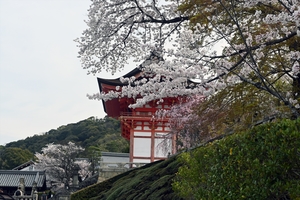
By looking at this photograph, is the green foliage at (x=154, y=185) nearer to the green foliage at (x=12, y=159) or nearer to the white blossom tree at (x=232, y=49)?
the white blossom tree at (x=232, y=49)

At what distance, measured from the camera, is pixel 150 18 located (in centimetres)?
741

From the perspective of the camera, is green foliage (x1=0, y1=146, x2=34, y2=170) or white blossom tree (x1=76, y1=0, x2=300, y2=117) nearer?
white blossom tree (x1=76, y1=0, x2=300, y2=117)

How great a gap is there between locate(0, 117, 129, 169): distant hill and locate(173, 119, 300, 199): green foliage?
38.2 m

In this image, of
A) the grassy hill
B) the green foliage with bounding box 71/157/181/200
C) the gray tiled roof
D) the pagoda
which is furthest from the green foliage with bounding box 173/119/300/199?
the gray tiled roof

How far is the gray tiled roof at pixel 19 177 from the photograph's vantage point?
29548 millimetres

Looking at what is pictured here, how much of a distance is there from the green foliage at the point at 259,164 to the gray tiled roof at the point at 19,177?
2752cm

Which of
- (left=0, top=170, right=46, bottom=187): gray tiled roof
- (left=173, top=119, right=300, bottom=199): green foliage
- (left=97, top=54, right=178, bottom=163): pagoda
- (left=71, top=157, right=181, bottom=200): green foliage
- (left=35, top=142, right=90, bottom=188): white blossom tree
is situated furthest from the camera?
(left=0, top=170, right=46, bottom=187): gray tiled roof

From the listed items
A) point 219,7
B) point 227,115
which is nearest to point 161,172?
point 227,115

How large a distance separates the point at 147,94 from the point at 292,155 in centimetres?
370

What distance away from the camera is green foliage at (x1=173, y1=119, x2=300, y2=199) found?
9.61 feet

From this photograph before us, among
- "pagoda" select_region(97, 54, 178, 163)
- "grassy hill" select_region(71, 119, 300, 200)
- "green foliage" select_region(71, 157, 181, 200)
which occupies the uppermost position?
"pagoda" select_region(97, 54, 178, 163)

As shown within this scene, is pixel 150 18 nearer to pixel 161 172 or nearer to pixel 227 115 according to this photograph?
pixel 227 115

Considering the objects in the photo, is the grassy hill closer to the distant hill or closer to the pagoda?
the pagoda

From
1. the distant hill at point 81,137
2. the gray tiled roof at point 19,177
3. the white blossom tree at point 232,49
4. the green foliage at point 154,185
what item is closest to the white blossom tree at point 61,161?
the gray tiled roof at point 19,177
